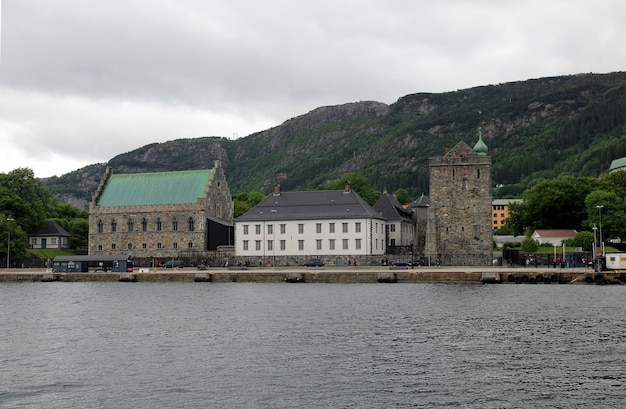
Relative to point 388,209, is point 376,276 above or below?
below

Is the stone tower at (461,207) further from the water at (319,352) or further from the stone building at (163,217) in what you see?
the water at (319,352)

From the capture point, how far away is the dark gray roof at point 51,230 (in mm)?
136000

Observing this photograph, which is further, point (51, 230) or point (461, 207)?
point (51, 230)

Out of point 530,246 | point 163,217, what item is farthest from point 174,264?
point 530,246

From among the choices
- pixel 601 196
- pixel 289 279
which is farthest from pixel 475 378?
pixel 601 196

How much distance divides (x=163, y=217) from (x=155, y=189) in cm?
801

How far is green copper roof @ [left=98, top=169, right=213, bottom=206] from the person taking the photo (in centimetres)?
12206

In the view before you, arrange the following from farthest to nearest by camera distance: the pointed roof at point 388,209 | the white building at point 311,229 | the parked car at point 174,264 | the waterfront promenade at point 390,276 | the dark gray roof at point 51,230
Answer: the dark gray roof at point 51,230, the pointed roof at point 388,209, the parked car at point 174,264, the white building at point 311,229, the waterfront promenade at point 390,276

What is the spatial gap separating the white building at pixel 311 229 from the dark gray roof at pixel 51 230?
149ft

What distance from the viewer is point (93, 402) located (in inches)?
1029

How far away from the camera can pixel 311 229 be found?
4144 inches

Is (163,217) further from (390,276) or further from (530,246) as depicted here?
(530,246)

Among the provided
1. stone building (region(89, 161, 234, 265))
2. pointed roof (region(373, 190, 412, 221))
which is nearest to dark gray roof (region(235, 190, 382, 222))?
pointed roof (region(373, 190, 412, 221))

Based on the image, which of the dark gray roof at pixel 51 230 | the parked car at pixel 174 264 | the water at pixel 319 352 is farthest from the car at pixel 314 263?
the dark gray roof at pixel 51 230
